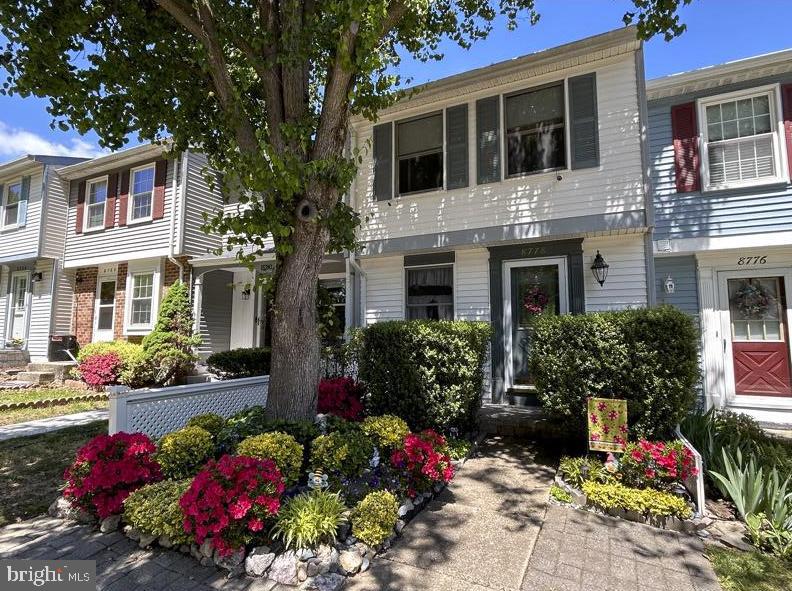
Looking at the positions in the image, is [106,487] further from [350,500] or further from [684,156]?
[684,156]

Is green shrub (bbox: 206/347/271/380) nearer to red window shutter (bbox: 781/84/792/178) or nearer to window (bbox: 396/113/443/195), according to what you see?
window (bbox: 396/113/443/195)

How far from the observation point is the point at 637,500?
3752mm

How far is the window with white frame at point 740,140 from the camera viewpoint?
726 cm

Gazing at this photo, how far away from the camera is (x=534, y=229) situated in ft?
23.2

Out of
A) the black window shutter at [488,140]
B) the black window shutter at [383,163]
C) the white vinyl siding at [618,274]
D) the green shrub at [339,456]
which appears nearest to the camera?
the green shrub at [339,456]

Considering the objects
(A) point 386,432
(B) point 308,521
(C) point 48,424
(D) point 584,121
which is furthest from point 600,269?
(C) point 48,424

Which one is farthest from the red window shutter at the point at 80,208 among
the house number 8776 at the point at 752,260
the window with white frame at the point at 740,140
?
the house number 8776 at the point at 752,260

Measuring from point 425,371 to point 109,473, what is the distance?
325 cm

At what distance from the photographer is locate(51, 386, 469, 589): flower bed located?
2895 mm

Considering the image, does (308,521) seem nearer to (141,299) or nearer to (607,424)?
(607,424)

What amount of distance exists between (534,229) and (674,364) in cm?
335

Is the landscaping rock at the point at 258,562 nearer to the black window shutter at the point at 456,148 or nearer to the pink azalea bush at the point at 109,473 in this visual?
the pink azalea bush at the point at 109,473

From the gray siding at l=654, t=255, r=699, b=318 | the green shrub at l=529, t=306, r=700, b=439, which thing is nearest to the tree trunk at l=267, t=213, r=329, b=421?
the green shrub at l=529, t=306, r=700, b=439

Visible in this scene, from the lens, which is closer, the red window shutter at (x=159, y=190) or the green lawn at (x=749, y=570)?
the green lawn at (x=749, y=570)
